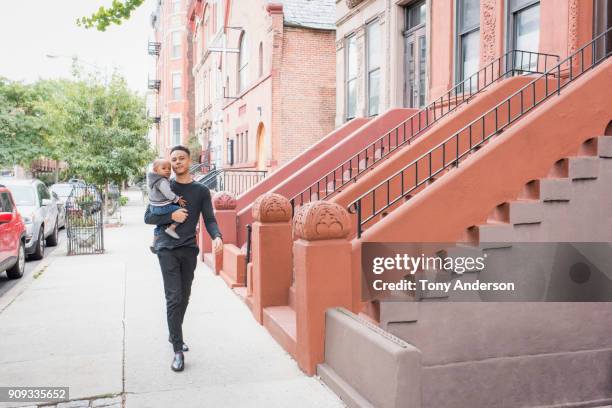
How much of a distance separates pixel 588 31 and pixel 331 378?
594 cm

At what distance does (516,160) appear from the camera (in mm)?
6250

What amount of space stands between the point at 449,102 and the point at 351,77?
239 inches

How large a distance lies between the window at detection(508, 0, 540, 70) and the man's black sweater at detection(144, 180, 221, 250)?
17.9ft

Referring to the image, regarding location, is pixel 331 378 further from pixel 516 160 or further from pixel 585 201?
pixel 585 201

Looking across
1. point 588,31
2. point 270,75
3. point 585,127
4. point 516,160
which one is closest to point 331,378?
point 516,160

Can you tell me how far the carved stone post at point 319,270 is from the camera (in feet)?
17.8

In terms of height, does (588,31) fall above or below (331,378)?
above

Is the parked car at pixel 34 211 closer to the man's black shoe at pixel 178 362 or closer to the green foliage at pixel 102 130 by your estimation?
the green foliage at pixel 102 130

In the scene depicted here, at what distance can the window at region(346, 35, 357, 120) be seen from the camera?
609 inches

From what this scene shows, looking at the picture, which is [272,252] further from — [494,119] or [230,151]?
[230,151]

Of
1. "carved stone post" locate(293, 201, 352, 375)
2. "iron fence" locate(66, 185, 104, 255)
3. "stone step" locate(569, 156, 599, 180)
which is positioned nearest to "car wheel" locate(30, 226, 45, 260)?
"iron fence" locate(66, 185, 104, 255)

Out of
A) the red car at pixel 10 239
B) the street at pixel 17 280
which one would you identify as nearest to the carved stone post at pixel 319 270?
the red car at pixel 10 239

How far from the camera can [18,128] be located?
123 feet

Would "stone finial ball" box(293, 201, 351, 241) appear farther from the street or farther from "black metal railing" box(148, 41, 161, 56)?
"black metal railing" box(148, 41, 161, 56)
